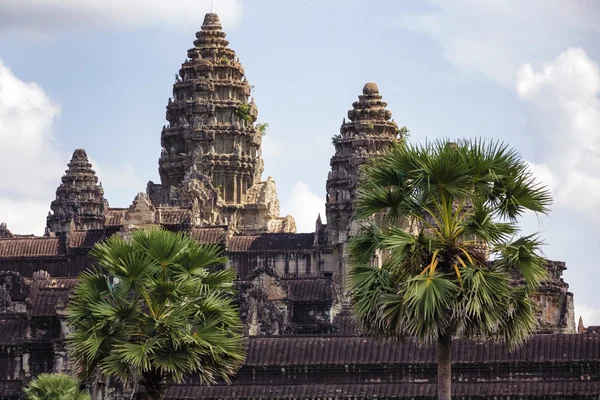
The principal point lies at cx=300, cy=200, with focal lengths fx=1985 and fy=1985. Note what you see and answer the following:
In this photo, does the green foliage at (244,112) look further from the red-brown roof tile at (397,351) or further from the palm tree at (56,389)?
the palm tree at (56,389)

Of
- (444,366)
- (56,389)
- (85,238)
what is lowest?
(56,389)

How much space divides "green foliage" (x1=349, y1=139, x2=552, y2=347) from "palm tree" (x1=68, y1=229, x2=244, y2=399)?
5762 mm

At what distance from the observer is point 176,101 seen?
145 metres

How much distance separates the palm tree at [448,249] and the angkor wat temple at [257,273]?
1558 cm

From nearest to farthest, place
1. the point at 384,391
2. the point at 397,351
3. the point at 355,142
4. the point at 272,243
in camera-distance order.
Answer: the point at 384,391 < the point at 397,351 < the point at 272,243 < the point at 355,142

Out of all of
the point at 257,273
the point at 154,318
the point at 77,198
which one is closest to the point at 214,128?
the point at 77,198

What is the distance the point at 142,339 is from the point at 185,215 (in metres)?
65.7

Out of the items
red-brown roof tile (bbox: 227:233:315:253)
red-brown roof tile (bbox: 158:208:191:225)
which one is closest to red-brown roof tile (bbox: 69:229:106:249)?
red-brown roof tile (bbox: 158:208:191:225)

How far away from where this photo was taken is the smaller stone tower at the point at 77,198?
497 feet

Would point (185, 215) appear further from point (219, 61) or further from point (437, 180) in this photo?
point (437, 180)

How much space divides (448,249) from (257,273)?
46.5 meters

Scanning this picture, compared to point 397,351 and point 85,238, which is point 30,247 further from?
point 397,351

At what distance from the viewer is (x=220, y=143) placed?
143 meters

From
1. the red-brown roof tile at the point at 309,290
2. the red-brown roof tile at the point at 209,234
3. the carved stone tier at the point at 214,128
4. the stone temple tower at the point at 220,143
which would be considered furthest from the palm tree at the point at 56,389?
the carved stone tier at the point at 214,128
